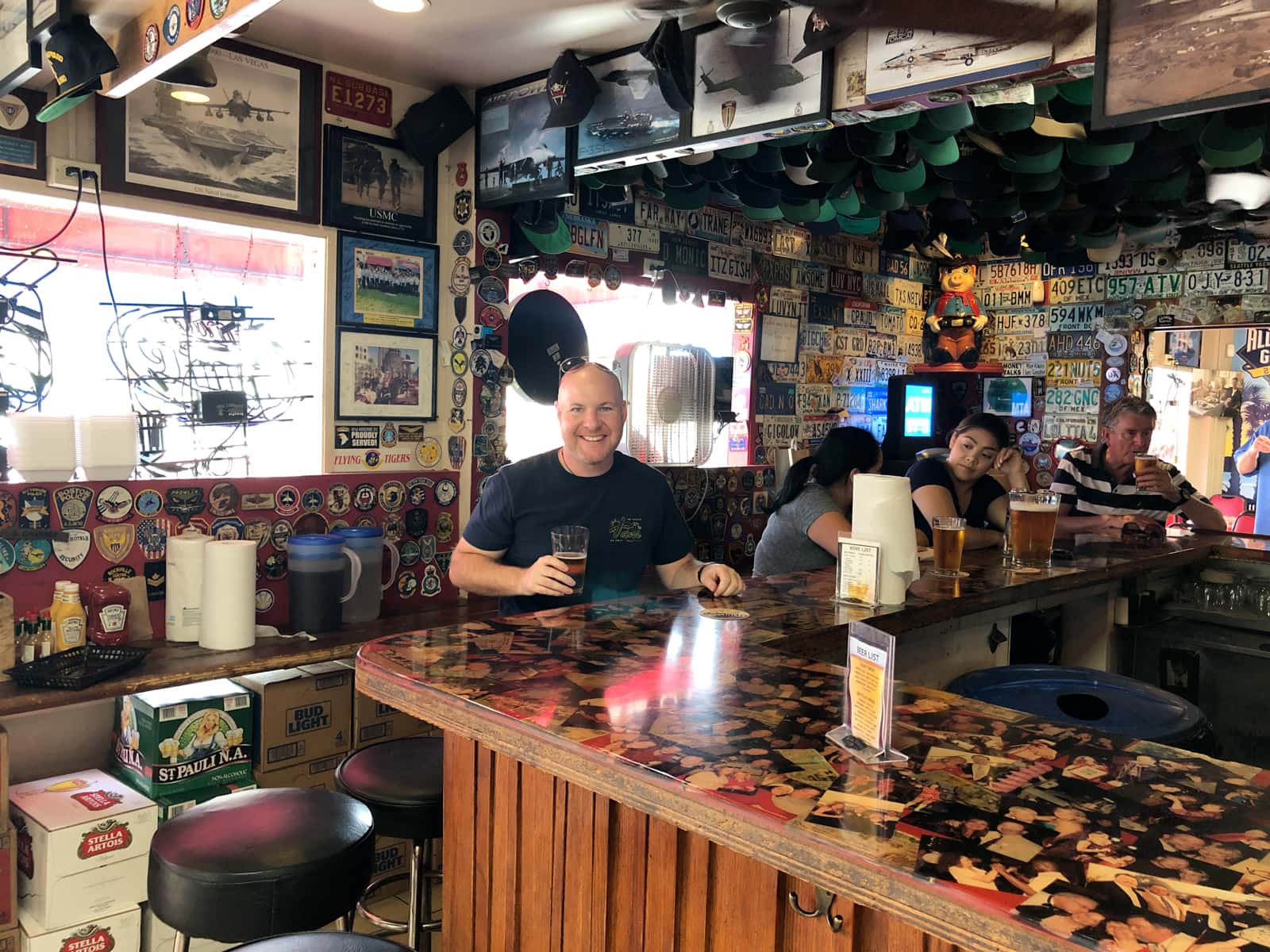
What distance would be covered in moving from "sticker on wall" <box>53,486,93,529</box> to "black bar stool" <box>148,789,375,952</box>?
1.63m

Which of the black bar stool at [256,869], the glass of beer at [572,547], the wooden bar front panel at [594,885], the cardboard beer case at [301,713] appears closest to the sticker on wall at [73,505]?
the cardboard beer case at [301,713]

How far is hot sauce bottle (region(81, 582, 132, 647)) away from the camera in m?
3.14

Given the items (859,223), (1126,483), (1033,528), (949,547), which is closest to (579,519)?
(949,547)

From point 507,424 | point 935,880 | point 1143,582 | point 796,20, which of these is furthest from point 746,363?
point 935,880

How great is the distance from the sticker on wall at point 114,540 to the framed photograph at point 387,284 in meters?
1.07

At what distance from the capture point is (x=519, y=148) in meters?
3.79

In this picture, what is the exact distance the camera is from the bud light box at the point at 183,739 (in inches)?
116

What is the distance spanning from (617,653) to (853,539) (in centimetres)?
83

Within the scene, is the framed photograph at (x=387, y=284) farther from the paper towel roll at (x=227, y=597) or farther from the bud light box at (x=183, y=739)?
the bud light box at (x=183, y=739)

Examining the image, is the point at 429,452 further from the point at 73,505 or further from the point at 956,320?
the point at 956,320

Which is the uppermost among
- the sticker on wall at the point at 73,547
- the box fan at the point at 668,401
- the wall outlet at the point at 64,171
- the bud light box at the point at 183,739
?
the wall outlet at the point at 64,171

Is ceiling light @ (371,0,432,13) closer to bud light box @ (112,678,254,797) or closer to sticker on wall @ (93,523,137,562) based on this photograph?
sticker on wall @ (93,523,137,562)

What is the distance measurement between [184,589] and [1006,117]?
3.10m

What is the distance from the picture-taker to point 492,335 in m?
4.26
